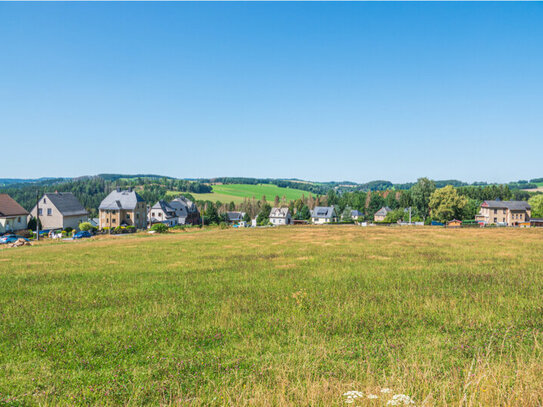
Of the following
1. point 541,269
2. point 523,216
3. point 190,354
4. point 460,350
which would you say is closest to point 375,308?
point 460,350

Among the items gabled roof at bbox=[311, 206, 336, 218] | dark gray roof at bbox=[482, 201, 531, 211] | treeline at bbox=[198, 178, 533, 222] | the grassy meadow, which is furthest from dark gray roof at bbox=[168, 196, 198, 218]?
dark gray roof at bbox=[482, 201, 531, 211]

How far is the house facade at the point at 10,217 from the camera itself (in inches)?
2390

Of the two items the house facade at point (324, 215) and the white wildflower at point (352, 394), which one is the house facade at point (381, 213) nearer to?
the house facade at point (324, 215)

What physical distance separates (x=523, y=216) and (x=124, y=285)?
139 metres

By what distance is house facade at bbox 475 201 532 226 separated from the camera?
113 m

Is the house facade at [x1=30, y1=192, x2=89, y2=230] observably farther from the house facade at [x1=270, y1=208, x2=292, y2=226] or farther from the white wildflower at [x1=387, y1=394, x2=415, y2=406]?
the white wildflower at [x1=387, y1=394, x2=415, y2=406]

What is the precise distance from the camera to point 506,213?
117312 millimetres

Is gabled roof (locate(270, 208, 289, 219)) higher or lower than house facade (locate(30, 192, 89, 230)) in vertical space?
lower

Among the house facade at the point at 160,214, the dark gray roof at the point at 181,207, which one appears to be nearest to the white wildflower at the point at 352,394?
the house facade at the point at 160,214

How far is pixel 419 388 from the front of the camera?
6.25 m

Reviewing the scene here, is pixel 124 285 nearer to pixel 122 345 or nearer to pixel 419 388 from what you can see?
pixel 122 345

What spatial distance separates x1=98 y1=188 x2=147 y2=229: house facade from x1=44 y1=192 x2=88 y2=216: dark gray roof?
5.47m

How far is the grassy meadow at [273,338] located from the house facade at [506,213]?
116 m

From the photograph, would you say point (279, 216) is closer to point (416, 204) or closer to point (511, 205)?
point (416, 204)
